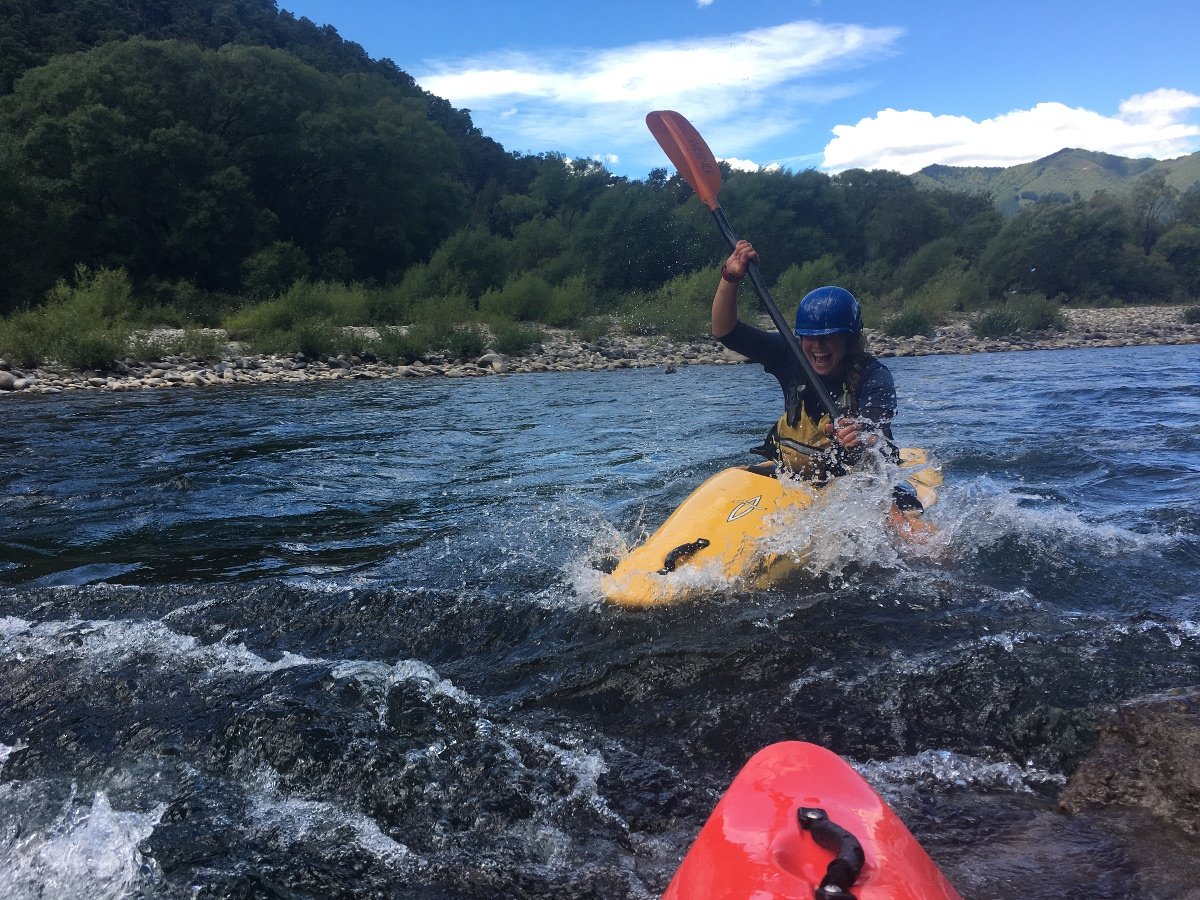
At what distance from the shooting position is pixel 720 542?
356 cm

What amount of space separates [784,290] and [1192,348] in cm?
1278

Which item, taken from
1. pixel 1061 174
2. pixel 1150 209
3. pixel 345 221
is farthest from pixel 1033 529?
pixel 1061 174

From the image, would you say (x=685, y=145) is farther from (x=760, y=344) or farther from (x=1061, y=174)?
(x=1061, y=174)

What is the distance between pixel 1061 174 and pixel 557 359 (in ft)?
486

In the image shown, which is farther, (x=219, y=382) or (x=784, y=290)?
(x=784, y=290)

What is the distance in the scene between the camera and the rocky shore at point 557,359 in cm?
1304

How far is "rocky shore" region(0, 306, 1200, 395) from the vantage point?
1304 centimetres

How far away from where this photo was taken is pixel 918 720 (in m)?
2.43

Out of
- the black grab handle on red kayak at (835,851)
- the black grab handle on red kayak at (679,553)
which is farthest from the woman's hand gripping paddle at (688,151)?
the black grab handle on red kayak at (835,851)

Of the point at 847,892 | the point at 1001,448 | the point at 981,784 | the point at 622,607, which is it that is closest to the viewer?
the point at 847,892

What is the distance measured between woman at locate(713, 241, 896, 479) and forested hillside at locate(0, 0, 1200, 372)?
13031 millimetres

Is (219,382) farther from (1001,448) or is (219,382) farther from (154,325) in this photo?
(1001,448)

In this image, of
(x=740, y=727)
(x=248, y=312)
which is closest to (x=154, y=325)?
(x=248, y=312)

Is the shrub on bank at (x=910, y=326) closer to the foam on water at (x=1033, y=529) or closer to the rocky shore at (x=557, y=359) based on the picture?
the rocky shore at (x=557, y=359)
